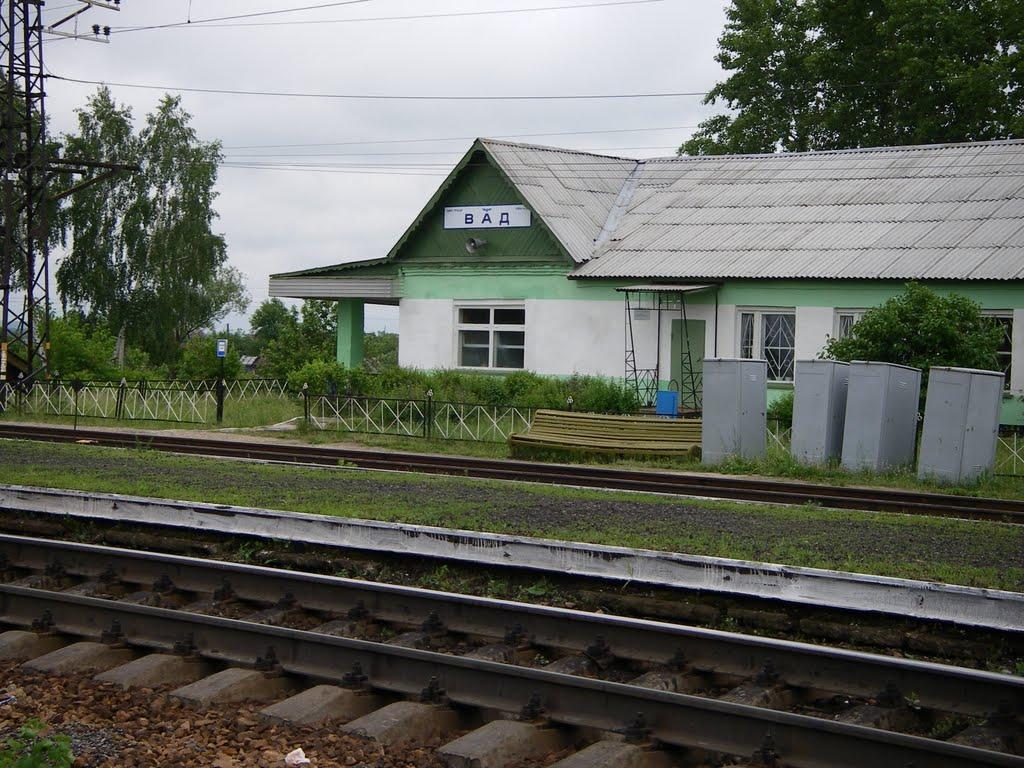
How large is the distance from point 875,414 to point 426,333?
53.1 feet

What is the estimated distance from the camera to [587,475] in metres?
18.6

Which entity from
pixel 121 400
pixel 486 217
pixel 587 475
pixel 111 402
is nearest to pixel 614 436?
pixel 587 475

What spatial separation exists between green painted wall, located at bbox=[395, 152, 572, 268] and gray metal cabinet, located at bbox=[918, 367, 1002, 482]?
14242 millimetres

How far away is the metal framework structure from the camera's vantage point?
95.1 feet

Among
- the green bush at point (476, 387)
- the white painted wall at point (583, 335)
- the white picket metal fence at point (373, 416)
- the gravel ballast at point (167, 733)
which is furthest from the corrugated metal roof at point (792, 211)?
the gravel ballast at point (167, 733)

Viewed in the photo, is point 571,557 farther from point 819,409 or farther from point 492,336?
point 492,336

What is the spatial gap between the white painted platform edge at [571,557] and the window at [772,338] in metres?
18.1

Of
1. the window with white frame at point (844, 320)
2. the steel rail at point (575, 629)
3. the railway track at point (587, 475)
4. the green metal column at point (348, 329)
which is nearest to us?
the steel rail at point (575, 629)

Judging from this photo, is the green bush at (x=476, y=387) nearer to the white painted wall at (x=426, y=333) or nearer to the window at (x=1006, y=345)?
the white painted wall at (x=426, y=333)

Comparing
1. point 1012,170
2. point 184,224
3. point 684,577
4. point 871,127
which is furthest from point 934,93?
point 684,577

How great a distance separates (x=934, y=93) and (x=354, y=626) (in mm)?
39755

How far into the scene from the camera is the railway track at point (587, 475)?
50.9 feet

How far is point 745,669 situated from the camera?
751cm

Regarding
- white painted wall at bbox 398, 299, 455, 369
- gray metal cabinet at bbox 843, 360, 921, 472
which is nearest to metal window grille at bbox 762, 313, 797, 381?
gray metal cabinet at bbox 843, 360, 921, 472
